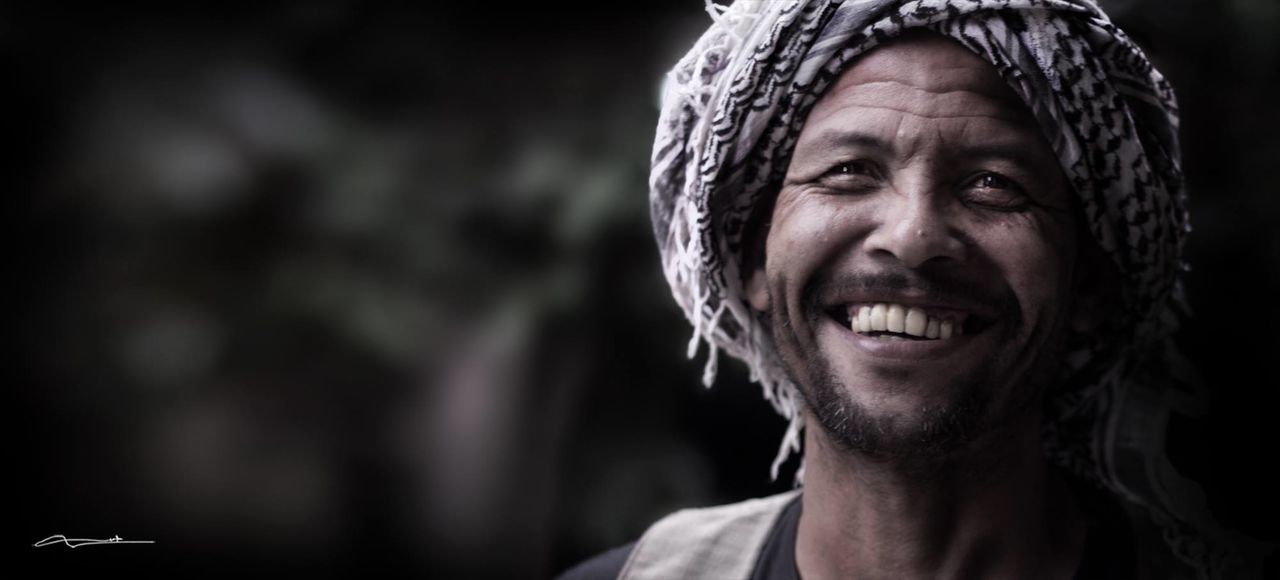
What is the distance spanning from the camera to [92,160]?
150 centimetres

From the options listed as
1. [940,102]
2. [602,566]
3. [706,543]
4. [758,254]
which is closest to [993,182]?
[940,102]

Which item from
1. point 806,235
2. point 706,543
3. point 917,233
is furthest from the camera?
point 706,543

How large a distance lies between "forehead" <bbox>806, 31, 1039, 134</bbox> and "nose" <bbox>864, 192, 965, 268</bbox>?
0.41ft

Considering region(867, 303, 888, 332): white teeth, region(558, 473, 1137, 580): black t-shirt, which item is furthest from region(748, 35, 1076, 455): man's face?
region(558, 473, 1137, 580): black t-shirt

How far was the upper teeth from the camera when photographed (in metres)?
1.43

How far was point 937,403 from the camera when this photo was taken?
56.4 inches

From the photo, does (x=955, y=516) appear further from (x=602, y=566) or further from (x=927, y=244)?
(x=602, y=566)

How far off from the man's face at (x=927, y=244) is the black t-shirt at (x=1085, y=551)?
0.28 m

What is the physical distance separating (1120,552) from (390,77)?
52.6 inches

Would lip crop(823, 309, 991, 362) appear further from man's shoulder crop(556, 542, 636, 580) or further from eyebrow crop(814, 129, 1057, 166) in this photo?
man's shoulder crop(556, 542, 636, 580)

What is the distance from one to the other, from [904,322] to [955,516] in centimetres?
33

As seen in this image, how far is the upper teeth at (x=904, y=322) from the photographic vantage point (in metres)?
1.43
